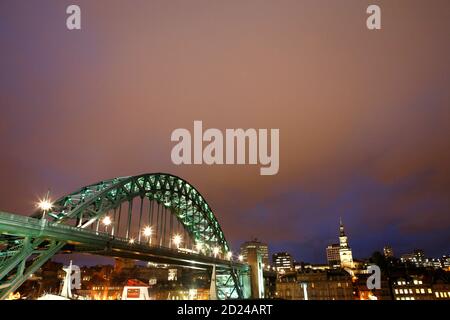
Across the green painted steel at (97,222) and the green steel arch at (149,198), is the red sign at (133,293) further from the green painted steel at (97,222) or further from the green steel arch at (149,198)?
the green steel arch at (149,198)

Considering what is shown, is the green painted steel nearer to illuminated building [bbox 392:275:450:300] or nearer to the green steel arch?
the green steel arch

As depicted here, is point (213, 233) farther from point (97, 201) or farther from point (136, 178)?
point (97, 201)

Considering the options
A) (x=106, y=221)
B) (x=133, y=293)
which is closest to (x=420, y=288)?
(x=133, y=293)

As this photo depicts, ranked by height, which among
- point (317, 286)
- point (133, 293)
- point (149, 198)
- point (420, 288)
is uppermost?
point (149, 198)

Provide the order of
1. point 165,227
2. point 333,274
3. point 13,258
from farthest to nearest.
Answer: point 333,274 < point 165,227 < point 13,258

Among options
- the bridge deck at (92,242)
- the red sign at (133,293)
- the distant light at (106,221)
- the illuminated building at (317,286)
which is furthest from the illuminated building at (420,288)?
the distant light at (106,221)

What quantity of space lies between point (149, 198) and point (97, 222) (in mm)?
18836

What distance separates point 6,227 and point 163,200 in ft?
133

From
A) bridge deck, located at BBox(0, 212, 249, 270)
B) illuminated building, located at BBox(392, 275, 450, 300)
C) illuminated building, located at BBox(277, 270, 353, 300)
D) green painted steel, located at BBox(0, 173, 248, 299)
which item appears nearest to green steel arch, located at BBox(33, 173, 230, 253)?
green painted steel, located at BBox(0, 173, 248, 299)

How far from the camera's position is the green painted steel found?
83.9 ft

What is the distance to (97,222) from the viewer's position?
38.1m

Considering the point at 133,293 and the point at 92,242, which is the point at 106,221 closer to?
the point at 92,242
